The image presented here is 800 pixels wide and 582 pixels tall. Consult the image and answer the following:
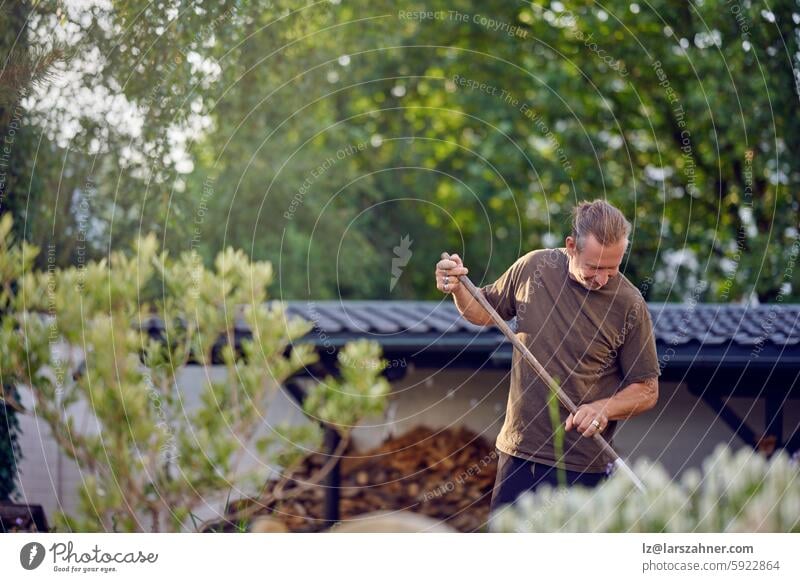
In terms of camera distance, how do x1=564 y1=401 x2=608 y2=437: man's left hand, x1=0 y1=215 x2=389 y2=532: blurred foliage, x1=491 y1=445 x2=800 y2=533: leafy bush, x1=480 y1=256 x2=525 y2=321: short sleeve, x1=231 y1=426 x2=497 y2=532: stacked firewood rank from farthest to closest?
x1=231 y1=426 x2=497 y2=532: stacked firewood
x1=0 y1=215 x2=389 y2=532: blurred foliage
x1=480 y1=256 x2=525 y2=321: short sleeve
x1=564 y1=401 x2=608 y2=437: man's left hand
x1=491 y1=445 x2=800 y2=533: leafy bush

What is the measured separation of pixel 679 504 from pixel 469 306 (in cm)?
100

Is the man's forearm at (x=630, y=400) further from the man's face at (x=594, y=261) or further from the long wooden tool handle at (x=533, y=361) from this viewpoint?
the man's face at (x=594, y=261)

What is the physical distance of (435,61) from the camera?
47.3 ft

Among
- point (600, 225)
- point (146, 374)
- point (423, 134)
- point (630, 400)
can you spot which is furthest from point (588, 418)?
point (423, 134)

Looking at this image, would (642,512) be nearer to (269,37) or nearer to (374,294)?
(269,37)

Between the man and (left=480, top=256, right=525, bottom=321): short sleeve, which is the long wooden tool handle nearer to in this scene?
the man

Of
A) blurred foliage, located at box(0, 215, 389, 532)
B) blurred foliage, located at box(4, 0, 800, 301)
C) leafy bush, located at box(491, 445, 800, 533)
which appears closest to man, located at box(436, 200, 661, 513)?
leafy bush, located at box(491, 445, 800, 533)

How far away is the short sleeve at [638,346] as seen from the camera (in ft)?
11.1

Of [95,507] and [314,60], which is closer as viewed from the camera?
[95,507]

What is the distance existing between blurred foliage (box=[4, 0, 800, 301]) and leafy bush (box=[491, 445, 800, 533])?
3339 millimetres

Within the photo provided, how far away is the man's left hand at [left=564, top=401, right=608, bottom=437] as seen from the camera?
10.6 ft

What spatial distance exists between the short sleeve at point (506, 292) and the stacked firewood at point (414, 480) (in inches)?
114
